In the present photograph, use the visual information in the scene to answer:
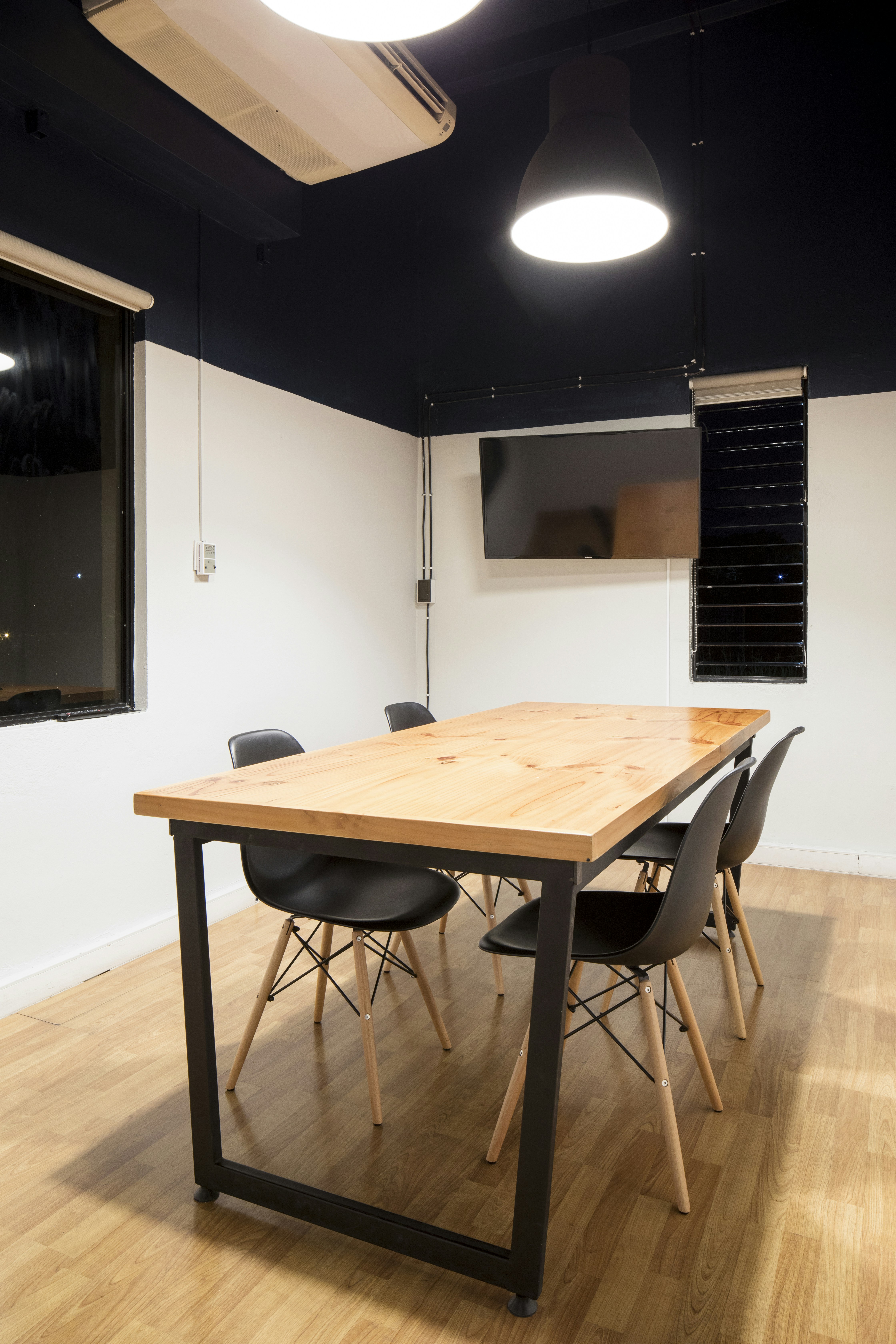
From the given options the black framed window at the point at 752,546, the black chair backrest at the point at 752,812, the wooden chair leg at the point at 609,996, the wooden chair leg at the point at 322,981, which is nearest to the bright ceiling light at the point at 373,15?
the black chair backrest at the point at 752,812

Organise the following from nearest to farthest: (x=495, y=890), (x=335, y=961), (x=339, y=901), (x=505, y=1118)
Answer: (x=505, y=1118) → (x=339, y=901) → (x=335, y=961) → (x=495, y=890)

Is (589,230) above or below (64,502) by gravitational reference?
above

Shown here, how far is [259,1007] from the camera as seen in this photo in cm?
222

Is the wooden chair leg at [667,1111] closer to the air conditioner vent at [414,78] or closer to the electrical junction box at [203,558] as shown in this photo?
the electrical junction box at [203,558]

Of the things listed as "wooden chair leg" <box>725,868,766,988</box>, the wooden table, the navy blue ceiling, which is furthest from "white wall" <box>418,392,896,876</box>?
the wooden table

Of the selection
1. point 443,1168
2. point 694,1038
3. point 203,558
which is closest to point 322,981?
point 443,1168

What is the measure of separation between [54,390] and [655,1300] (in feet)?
10.2

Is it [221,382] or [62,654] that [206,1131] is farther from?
[221,382]

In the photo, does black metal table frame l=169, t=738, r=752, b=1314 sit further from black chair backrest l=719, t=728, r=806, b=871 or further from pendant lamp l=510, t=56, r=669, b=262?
pendant lamp l=510, t=56, r=669, b=262

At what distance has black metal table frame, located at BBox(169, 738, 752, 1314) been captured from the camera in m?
1.46

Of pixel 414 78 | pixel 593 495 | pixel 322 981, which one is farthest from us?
pixel 593 495

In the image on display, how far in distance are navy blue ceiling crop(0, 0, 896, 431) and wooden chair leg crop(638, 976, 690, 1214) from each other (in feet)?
9.61

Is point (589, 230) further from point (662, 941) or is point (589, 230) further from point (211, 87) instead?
point (662, 941)

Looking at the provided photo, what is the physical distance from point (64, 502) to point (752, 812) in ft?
8.25
